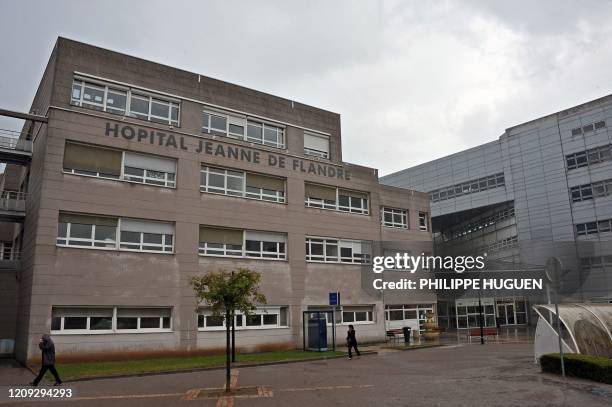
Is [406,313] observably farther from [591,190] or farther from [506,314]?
[591,190]

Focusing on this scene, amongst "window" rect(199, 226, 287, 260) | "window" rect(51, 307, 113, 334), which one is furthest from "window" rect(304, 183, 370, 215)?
"window" rect(51, 307, 113, 334)

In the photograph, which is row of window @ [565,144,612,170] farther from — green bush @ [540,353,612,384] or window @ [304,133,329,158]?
green bush @ [540,353,612,384]

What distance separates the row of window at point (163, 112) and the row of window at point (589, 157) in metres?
28.7

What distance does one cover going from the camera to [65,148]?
22.6m

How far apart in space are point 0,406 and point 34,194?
44.8 ft

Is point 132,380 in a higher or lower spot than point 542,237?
lower

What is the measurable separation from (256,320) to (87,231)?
9.37 m

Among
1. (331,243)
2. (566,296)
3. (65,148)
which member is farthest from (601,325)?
(566,296)

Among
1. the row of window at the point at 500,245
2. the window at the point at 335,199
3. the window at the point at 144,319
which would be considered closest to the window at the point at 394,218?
the window at the point at 335,199

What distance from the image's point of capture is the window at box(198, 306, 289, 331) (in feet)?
81.3

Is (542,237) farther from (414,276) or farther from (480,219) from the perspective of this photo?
(414,276)

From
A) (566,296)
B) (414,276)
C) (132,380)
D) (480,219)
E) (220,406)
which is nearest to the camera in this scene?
(220,406)

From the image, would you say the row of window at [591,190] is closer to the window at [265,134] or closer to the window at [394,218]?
Answer: the window at [394,218]
